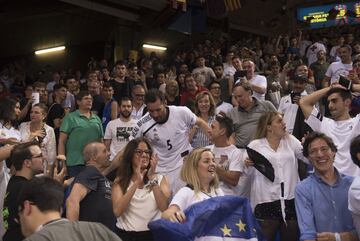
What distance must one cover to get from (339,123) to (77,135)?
3646 mm

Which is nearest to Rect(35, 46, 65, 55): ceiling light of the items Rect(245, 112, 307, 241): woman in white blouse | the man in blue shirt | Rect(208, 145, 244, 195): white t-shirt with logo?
Rect(208, 145, 244, 195): white t-shirt with logo

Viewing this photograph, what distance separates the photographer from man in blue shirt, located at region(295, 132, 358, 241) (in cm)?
441

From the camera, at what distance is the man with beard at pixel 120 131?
8094 mm

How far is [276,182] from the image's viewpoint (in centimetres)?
537

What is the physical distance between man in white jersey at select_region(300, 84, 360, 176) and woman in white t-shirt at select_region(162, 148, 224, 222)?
1.45m

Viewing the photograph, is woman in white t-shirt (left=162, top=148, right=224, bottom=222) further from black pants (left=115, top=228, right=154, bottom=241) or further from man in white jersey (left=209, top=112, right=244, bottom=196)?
man in white jersey (left=209, top=112, right=244, bottom=196)

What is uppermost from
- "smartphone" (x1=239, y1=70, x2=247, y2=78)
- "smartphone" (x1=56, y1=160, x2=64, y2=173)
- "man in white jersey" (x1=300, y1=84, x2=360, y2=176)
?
"smartphone" (x1=239, y1=70, x2=247, y2=78)

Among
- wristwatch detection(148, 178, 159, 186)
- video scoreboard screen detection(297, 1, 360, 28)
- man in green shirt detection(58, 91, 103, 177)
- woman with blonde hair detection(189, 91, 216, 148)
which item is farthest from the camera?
video scoreboard screen detection(297, 1, 360, 28)

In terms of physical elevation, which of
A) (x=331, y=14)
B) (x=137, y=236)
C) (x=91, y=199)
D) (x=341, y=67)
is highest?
(x=331, y=14)

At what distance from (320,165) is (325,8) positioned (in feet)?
77.6

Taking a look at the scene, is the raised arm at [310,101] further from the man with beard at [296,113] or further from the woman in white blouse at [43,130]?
the woman in white blouse at [43,130]

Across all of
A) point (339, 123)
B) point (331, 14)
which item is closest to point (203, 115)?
point (339, 123)

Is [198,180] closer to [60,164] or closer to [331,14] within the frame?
[60,164]

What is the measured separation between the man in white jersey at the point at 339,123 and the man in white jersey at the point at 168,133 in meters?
1.17
